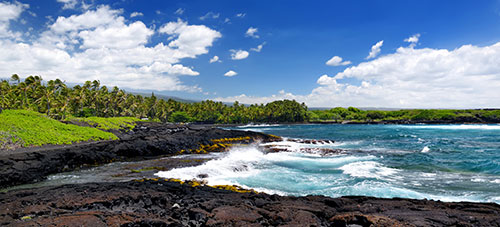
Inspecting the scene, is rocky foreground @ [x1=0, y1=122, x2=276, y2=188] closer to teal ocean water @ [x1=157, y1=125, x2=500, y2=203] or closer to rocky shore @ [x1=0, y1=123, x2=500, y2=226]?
rocky shore @ [x1=0, y1=123, x2=500, y2=226]

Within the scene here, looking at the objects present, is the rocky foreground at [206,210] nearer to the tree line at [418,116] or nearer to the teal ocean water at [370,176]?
the teal ocean water at [370,176]

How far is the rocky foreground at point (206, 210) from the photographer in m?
7.25

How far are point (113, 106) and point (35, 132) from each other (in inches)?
2732

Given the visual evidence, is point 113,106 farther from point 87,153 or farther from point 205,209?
point 205,209

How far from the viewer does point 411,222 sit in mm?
7086

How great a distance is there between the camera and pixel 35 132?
27125 mm

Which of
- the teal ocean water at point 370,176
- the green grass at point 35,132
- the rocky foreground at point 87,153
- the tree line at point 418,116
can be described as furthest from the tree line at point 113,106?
the teal ocean water at point 370,176

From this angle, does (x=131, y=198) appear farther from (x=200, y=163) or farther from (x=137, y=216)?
(x=200, y=163)

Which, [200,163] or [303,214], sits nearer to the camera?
[303,214]

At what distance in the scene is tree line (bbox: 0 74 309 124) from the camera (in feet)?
216

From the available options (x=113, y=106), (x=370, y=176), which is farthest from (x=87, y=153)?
(x=113, y=106)

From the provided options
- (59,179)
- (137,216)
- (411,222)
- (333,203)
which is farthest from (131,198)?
(59,179)

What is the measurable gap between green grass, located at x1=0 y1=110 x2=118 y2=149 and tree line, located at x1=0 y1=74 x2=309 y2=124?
12.5 metres

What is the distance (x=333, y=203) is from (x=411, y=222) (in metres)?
3.00
